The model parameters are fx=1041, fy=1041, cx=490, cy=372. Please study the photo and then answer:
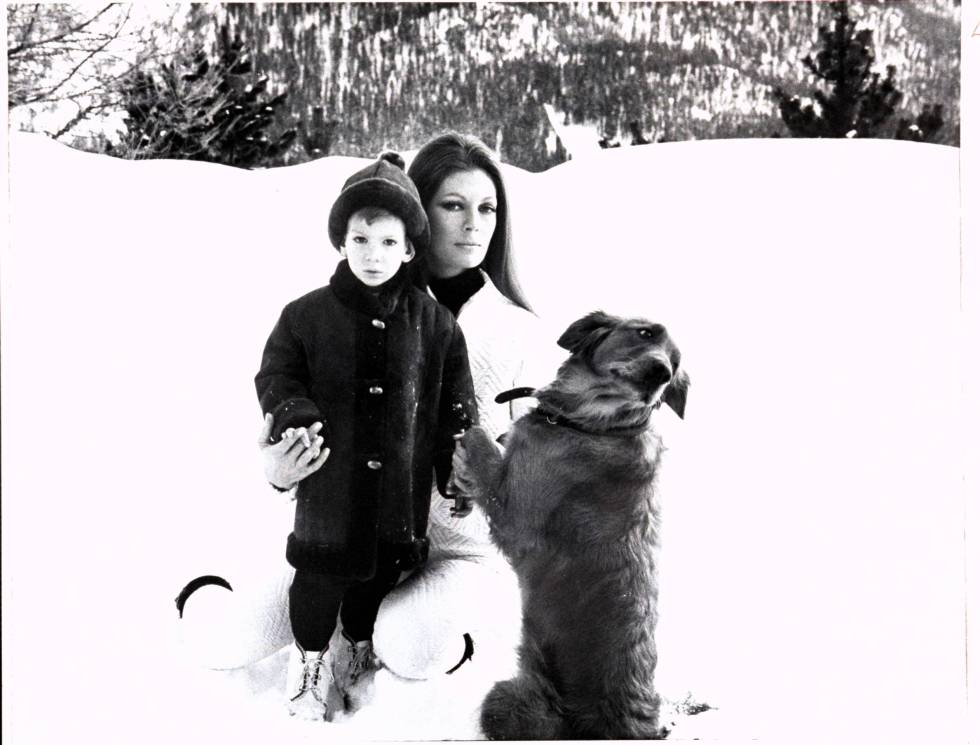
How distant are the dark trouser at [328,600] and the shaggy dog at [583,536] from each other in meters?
0.28

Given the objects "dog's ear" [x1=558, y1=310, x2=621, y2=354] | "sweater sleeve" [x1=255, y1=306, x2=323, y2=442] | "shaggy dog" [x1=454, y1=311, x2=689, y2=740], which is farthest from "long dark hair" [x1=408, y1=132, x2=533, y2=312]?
"sweater sleeve" [x1=255, y1=306, x2=323, y2=442]

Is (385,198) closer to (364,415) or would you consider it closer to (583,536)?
(364,415)

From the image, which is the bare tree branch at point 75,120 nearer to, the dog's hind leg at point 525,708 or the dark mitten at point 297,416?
the dark mitten at point 297,416

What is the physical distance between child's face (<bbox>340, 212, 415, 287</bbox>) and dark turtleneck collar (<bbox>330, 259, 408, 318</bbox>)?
12 mm

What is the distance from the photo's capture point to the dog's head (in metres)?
2.33

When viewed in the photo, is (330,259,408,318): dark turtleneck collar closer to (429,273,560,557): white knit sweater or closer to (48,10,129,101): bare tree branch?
(429,273,560,557): white knit sweater

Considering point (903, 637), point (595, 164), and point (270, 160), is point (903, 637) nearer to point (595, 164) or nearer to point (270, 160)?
point (595, 164)

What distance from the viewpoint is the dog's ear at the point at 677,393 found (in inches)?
93.3

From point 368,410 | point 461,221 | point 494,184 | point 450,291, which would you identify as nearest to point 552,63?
point 494,184

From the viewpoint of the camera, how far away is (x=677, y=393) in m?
2.38

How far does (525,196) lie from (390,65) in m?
0.46

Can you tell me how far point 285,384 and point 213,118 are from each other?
26.9 inches

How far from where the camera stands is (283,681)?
2.39 metres

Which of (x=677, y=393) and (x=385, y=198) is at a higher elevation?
(x=385, y=198)
